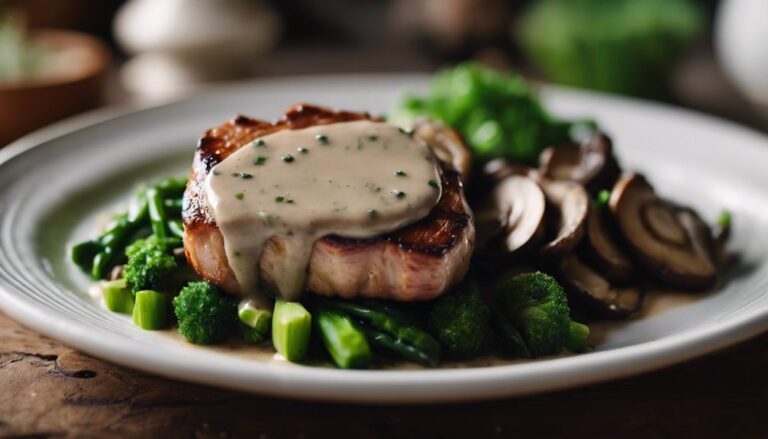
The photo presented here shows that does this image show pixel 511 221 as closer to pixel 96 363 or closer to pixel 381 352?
pixel 381 352

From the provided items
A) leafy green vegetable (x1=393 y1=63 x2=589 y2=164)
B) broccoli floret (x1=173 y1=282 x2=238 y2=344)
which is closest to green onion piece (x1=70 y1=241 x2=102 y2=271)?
broccoli floret (x1=173 y1=282 x2=238 y2=344)

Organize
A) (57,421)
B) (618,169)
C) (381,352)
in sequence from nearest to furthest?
(57,421), (381,352), (618,169)

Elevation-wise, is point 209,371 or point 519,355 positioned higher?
point 209,371

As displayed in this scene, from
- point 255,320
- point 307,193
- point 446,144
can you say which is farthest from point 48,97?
point 255,320

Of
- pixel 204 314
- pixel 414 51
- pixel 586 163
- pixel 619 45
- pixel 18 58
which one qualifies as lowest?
pixel 414 51

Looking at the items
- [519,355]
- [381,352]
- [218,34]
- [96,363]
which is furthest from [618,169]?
[218,34]

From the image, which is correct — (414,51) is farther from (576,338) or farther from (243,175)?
(576,338)
